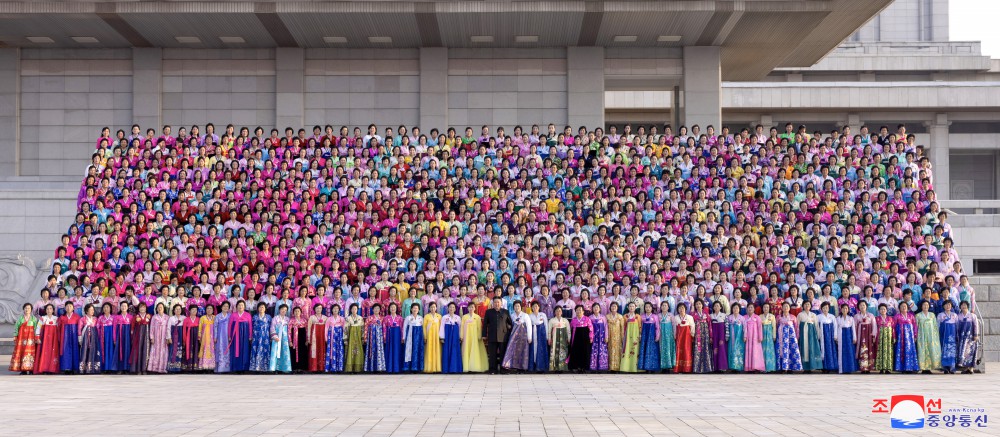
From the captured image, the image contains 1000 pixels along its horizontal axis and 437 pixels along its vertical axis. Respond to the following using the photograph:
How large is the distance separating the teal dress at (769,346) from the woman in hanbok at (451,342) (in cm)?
490

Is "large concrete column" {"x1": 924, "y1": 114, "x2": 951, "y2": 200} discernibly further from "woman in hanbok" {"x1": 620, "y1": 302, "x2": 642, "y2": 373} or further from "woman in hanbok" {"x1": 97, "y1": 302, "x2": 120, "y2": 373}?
"woman in hanbok" {"x1": 97, "y1": 302, "x2": 120, "y2": 373}

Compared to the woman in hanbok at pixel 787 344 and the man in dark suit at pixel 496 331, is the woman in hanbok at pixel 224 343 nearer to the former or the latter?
the man in dark suit at pixel 496 331

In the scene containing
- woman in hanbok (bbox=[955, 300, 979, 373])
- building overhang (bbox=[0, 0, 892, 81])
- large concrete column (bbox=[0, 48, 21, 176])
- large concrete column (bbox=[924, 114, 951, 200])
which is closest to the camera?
woman in hanbok (bbox=[955, 300, 979, 373])

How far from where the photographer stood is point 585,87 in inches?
1168

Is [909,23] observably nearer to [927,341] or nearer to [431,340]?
[927,341]

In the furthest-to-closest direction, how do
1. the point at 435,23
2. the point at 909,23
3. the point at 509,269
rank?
the point at 909,23 < the point at 435,23 < the point at 509,269

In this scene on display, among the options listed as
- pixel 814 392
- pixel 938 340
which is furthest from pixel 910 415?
pixel 938 340

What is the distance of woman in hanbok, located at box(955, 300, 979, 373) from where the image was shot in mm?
18250

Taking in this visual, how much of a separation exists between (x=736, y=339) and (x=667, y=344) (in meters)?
1.11

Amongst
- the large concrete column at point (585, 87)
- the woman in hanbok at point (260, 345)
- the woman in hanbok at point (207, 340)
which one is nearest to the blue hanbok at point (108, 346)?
the woman in hanbok at point (207, 340)

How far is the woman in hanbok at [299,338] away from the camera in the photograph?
1844 cm

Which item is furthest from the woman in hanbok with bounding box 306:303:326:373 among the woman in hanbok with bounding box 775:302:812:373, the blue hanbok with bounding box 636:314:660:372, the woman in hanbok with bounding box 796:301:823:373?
the woman in hanbok with bounding box 796:301:823:373

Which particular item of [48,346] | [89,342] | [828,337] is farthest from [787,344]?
[48,346]

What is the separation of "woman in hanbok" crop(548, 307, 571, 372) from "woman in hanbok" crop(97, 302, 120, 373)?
23.3 ft
